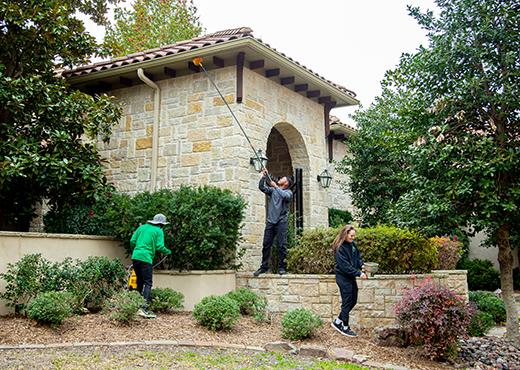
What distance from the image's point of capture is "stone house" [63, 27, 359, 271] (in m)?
9.06

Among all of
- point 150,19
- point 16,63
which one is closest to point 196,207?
point 16,63

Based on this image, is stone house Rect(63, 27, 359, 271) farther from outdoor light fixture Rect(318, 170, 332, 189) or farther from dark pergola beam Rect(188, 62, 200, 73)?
outdoor light fixture Rect(318, 170, 332, 189)

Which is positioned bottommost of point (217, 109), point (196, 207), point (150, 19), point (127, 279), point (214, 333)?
point (214, 333)

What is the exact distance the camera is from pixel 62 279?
6.68 m

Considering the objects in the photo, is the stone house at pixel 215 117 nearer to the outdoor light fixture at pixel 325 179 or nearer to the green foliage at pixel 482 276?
the outdoor light fixture at pixel 325 179

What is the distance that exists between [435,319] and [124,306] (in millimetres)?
4206

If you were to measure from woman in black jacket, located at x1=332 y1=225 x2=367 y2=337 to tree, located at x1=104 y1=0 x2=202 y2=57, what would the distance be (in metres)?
17.4

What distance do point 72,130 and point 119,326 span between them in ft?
14.2

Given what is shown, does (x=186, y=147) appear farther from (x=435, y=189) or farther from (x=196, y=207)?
(x=435, y=189)

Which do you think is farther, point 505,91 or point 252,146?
point 252,146

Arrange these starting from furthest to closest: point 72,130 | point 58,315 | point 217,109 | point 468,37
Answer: point 217,109 < point 72,130 < point 468,37 < point 58,315

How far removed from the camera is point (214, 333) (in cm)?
624

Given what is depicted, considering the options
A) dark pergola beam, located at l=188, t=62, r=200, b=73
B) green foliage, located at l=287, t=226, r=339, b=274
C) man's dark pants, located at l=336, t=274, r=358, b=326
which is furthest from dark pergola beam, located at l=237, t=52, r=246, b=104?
man's dark pants, located at l=336, t=274, r=358, b=326

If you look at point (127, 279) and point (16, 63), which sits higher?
point (16, 63)
